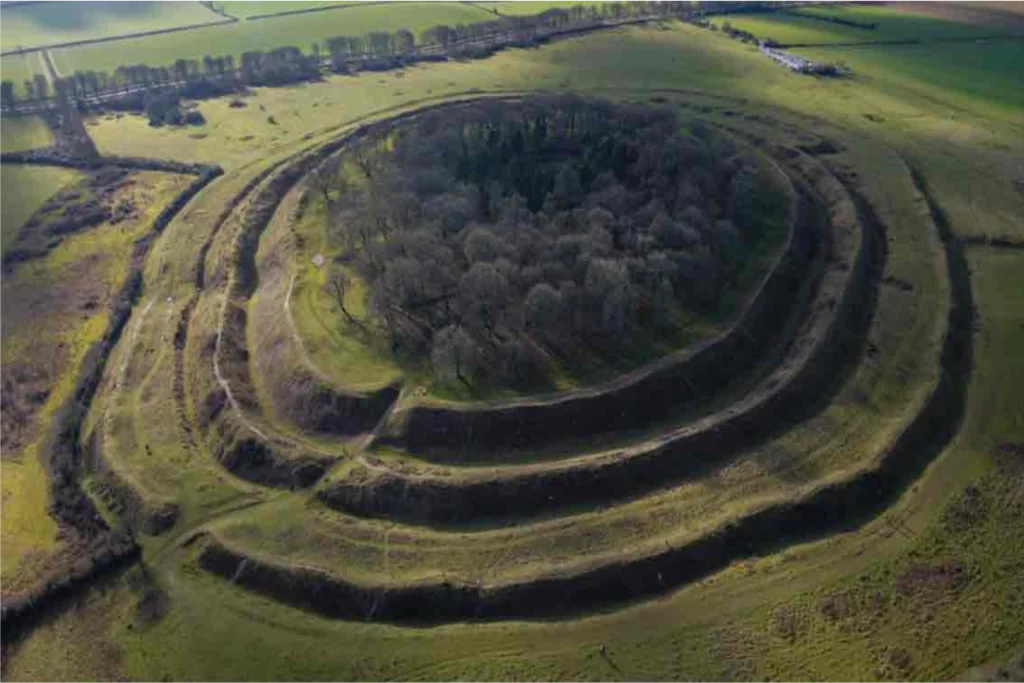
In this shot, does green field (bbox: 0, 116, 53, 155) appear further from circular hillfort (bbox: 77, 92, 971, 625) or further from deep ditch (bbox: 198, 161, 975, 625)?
deep ditch (bbox: 198, 161, 975, 625)

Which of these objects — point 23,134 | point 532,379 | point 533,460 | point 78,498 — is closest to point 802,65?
point 532,379

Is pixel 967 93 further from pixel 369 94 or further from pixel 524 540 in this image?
pixel 524 540

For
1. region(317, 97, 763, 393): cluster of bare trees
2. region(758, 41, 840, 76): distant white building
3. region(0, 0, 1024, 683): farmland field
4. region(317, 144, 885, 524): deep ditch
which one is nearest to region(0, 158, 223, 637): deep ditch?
region(0, 0, 1024, 683): farmland field

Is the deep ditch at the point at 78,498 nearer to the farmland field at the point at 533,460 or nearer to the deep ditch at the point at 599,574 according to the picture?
the farmland field at the point at 533,460

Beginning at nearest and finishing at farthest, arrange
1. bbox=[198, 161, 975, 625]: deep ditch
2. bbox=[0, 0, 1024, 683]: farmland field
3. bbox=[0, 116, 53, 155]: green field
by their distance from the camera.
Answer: bbox=[0, 0, 1024, 683]: farmland field → bbox=[198, 161, 975, 625]: deep ditch → bbox=[0, 116, 53, 155]: green field

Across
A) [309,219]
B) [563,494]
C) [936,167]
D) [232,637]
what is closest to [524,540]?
[563,494]

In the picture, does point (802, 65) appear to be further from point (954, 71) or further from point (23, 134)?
point (23, 134)

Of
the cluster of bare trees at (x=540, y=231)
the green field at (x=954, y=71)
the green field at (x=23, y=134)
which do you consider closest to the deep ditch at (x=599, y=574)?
the cluster of bare trees at (x=540, y=231)

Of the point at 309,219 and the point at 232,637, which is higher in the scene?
the point at 309,219
